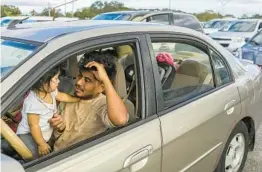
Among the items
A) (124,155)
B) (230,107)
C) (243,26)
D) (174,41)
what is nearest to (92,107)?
(124,155)

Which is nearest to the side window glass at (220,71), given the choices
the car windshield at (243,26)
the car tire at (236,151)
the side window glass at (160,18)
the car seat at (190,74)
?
the car seat at (190,74)

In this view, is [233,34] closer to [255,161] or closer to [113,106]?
[255,161]

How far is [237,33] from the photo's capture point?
13219mm

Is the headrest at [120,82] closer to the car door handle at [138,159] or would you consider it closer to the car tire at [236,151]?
the car door handle at [138,159]

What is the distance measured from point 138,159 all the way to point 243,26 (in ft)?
42.9

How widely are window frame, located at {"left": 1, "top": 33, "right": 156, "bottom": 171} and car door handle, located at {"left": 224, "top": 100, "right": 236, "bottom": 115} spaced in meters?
0.87

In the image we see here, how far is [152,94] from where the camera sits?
2018mm

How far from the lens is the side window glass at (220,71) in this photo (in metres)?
2.72

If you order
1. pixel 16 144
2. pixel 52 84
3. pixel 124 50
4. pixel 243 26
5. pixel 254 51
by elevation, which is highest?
pixel 124 50

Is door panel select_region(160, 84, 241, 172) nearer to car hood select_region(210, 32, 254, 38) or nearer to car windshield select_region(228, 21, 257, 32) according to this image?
car hood select_region(210, 32, 254, 38)

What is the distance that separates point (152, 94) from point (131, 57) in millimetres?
295

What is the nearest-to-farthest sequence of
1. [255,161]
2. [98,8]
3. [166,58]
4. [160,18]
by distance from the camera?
[166,58], [255,161], [160,18], [98,8]

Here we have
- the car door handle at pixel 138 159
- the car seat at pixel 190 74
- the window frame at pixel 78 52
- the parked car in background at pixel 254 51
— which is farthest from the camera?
the parked car in background at pixel 254 51

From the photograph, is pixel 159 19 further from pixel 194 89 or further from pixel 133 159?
pixel 133 159
